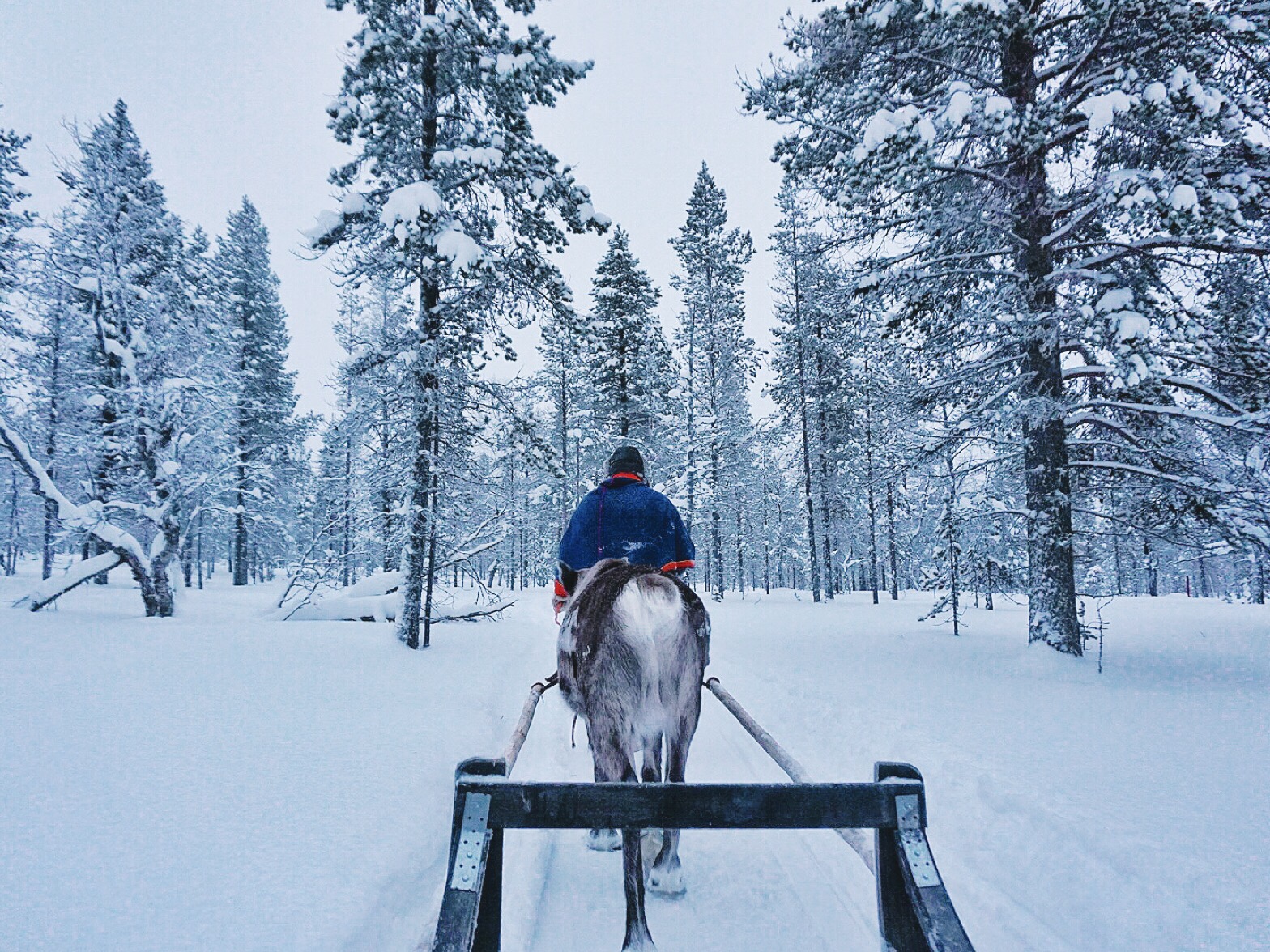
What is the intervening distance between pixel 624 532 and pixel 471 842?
2.59 metres

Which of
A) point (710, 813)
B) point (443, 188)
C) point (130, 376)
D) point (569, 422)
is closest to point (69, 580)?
point (130, 376)

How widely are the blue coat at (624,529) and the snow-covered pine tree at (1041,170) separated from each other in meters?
5.61

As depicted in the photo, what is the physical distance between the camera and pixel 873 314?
10383 mm

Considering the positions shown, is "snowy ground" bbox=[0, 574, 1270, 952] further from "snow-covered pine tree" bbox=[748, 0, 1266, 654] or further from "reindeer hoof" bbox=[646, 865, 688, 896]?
"snow-covered pine tree" bbox=[748, 0, 1266, 654]

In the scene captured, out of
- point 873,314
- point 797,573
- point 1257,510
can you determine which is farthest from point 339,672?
point 797,573

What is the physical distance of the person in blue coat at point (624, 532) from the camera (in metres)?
4.30

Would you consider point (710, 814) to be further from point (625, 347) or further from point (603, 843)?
point (625, 347)

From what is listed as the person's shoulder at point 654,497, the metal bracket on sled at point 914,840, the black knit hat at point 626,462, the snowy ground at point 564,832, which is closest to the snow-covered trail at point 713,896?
the snowy ground at point 564,832

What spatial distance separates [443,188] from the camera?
10.6 m

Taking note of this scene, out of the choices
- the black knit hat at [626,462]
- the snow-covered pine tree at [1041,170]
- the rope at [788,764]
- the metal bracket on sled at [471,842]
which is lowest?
the rope at [788,764]

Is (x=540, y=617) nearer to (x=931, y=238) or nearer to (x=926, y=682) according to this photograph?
(x=926, y=682)

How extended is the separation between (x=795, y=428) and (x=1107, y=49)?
2143cm

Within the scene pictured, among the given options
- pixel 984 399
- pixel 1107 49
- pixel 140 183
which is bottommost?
pixel 984 399

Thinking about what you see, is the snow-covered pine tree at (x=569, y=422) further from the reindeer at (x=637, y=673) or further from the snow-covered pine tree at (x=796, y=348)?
the reindeer at (x=637, y=673)
